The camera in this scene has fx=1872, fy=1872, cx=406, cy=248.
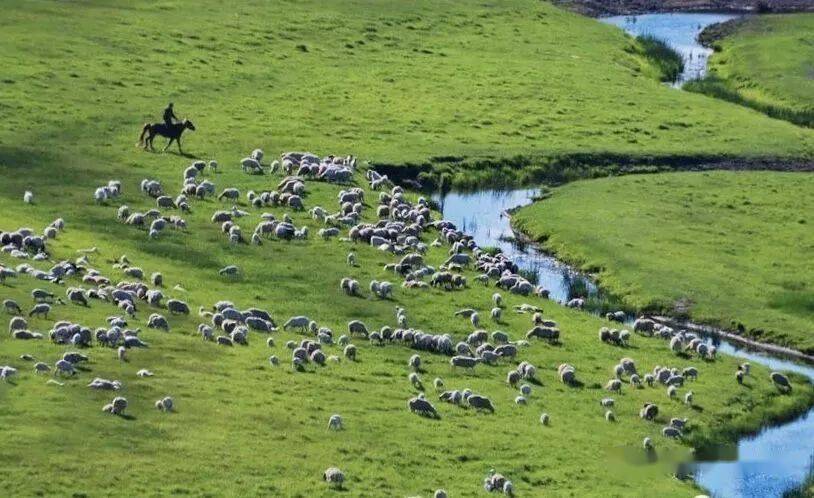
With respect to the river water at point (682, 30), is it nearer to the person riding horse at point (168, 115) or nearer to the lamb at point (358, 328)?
the person riding horse at point (168, 115)

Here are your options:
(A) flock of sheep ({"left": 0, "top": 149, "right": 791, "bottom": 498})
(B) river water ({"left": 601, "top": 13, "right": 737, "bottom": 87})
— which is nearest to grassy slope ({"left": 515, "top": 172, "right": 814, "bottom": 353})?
(A) flock of sheep ({"left": 0, "top": 149, "right": 791, "bottom": 498})

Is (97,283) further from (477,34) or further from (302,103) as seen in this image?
(477,34)

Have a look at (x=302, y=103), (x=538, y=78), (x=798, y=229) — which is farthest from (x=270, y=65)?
(x=798, y=229)

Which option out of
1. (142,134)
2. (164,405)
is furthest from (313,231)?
(164,405)

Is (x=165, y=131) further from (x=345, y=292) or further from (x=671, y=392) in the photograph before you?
(x=671, y=392)

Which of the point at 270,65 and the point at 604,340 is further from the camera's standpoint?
the point at 270,65

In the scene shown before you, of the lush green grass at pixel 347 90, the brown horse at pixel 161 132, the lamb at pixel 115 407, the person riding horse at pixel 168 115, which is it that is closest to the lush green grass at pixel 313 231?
the lush green grass at pixel 347 90
